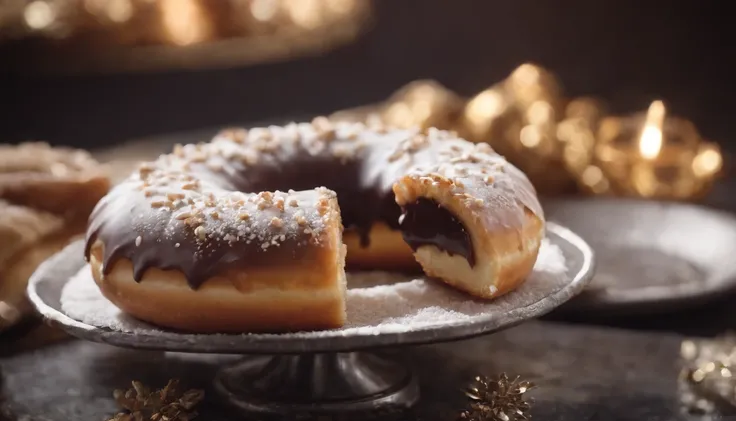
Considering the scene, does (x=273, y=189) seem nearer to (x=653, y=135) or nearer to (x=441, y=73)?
(x=653, y=135)

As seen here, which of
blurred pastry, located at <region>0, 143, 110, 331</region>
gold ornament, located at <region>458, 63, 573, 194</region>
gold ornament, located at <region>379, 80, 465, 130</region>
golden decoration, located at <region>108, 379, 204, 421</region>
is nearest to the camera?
golden decoration, located at <region>108, 379, 204, 421</region>

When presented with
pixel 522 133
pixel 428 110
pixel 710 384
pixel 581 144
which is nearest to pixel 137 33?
pixel 428 110

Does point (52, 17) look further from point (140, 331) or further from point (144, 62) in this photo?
point (140, 331)

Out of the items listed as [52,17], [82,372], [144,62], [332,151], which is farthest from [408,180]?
[52,17]

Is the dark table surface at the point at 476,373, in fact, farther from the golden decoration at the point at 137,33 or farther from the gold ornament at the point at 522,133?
the golden decoration at the point at 137,33

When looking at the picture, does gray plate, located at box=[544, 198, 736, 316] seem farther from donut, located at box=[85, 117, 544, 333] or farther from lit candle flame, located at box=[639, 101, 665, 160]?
donut, located at box=[85, 117, 544, 333]

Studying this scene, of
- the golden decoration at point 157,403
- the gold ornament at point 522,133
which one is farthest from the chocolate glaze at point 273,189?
the gold ornament at point 522,133

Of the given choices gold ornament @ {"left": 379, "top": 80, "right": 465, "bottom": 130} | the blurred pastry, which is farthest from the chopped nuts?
gold ornament @ {"left": 379, "top": 80, "right": 465, "bottom": 130}
